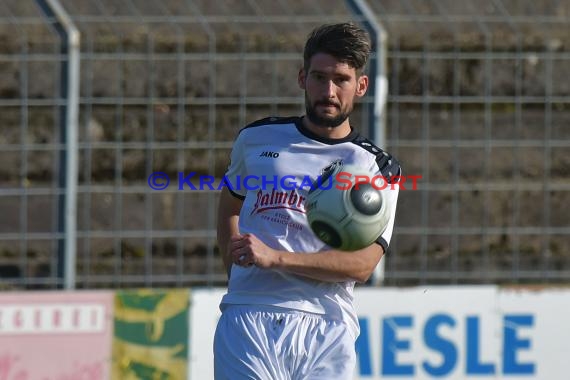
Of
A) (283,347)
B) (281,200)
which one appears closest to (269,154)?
(281,200)

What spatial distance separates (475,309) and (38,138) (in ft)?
8.68

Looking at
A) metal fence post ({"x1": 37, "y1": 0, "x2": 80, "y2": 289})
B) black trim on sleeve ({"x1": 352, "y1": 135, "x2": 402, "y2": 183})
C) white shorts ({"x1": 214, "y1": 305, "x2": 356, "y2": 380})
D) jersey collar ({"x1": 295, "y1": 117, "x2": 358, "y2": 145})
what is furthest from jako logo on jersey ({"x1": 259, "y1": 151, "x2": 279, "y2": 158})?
metal fence post ({"x1": 37, "y1": 0, "x2": 80, "y2": 289})

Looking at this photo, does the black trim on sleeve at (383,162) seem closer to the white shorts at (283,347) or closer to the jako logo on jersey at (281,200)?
the jako logo on jersey at (281,200)

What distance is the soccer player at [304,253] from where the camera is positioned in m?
3.87

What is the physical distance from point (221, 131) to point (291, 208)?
11.1 ft

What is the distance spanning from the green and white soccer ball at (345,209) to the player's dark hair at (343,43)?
340 mm

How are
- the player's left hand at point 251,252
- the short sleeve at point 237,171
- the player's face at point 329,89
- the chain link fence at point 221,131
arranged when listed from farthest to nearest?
the chain link fence at point 221,131
the short sleeve at point 237,171
the player's face at point 329,89
the player's left hand at point 251,252

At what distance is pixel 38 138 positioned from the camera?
7129mm

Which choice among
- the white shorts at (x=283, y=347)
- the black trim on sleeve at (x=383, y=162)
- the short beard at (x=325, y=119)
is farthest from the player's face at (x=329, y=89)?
A: the white shorts at (x=283, y=347)

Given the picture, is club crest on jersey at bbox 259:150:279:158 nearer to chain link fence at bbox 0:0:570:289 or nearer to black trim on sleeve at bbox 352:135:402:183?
black trim on sleeve at bbox 352:135:402:183

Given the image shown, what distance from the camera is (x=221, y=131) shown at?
7254 millimetres

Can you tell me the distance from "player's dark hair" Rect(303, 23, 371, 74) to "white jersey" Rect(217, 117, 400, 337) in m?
0.26

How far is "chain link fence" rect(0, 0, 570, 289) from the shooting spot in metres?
7.06

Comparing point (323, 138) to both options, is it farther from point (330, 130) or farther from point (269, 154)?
point (269, 154)
